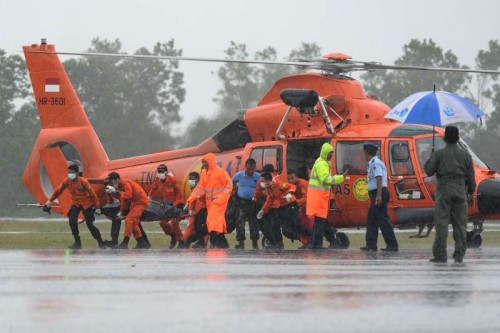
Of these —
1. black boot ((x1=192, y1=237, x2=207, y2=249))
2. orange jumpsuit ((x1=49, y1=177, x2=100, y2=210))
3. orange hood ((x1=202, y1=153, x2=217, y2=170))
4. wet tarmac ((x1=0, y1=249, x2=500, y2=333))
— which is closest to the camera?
wet tarmac ((x1=0, y1=249, x2=500, y2=333))

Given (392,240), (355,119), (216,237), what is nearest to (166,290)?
(392,240)

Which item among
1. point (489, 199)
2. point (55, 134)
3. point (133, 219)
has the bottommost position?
point (133, 219)

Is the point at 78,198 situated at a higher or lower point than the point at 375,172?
lower

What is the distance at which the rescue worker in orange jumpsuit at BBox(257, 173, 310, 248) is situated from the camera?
22594mm

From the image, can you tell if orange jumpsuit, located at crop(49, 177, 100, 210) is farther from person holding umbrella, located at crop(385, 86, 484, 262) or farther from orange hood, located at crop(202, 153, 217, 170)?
person holding umbrella, located at crop(385, 86, 484, 262)

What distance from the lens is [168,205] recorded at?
25188 millimetres

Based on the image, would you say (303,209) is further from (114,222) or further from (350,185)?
(114,222)

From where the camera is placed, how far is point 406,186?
22.4 m

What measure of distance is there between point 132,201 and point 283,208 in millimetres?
2942

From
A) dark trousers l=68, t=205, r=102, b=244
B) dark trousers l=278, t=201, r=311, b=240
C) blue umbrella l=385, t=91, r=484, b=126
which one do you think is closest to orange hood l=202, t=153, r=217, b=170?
dark trousers l=278, t=201, r=311, b=240

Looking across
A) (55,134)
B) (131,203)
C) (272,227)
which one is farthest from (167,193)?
(55,134)

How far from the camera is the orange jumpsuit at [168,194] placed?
25.4m

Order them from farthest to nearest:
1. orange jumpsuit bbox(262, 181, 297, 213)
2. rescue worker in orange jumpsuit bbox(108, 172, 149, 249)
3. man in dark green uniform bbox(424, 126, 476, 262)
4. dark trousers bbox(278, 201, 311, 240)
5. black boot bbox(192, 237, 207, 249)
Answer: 1. rescue worker in orange jumpsuit bbox(108, 172, 149, 249)
2. black boot bbox(192, 237, 207, 249)
3. dark trousers bbox(278, 201, 311, 240)
4. orange jumpsuit bbox(262, 181, 297, 213)
5. man in dark green uniform bbox(424, 126, 476, 262)

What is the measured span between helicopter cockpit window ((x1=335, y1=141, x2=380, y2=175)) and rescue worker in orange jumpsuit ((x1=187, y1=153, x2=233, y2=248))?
182 cm
